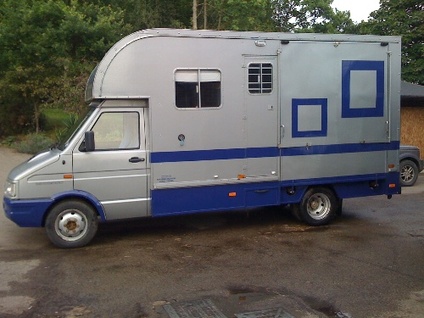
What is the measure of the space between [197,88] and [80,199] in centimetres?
258

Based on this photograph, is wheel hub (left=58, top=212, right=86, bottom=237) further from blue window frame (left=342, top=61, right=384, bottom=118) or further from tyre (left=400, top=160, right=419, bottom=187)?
tyre (left=400, top=160, right=419, bottom=187)

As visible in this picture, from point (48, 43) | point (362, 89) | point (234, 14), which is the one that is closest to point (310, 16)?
point (234, 14)

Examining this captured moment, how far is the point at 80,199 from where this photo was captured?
830cm

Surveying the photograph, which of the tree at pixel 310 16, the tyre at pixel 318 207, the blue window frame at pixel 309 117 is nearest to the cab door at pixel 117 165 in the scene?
the blue window frame at pixel 309 117

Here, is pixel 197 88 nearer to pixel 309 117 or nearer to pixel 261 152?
pixel 261 152

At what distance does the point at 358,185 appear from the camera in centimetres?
999

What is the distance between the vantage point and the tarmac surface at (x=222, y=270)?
5914mm

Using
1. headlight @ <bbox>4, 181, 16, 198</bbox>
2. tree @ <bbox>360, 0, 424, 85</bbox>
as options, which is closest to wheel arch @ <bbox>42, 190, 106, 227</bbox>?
headlight @ <bbox>4, 181, 16, 198</bbox>

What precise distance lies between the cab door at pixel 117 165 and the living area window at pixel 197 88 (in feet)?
2.22

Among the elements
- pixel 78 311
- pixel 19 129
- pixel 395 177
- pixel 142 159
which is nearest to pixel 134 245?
pixel 142 159

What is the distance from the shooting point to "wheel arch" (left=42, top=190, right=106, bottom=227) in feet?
26.7

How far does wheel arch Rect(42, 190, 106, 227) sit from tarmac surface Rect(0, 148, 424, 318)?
58 cm

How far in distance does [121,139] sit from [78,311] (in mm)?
3387

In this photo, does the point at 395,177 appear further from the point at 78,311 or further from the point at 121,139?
the point at 78,311
